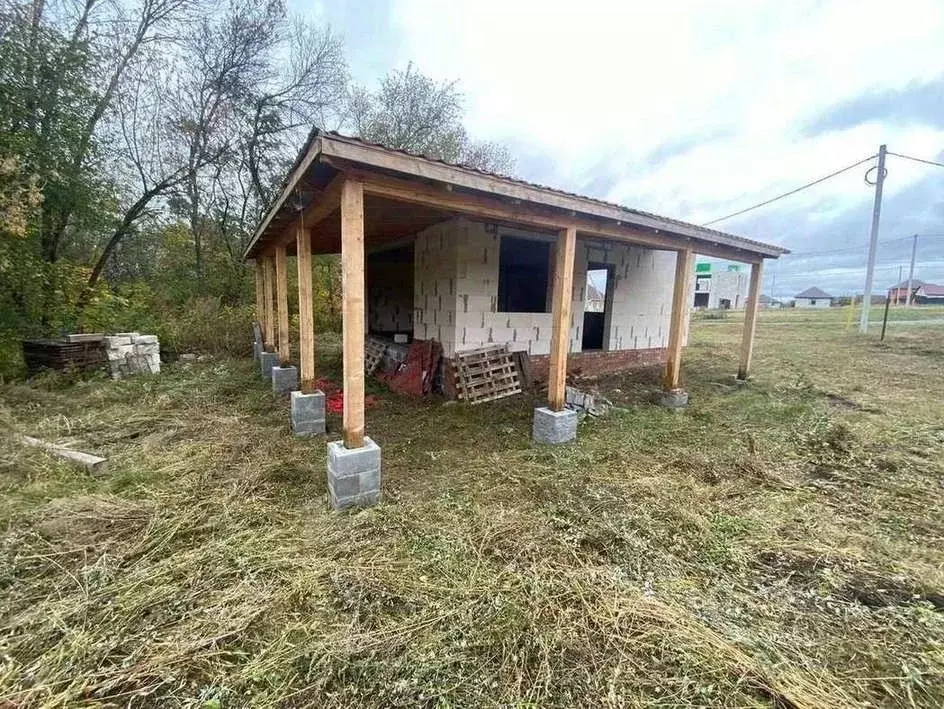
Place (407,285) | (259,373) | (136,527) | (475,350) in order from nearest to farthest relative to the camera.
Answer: (136,527) < (475,350) < (259,373) < (407,285)

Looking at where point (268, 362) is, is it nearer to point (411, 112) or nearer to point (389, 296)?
point (389, 296)

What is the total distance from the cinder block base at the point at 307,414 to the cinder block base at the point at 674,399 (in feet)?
16.3

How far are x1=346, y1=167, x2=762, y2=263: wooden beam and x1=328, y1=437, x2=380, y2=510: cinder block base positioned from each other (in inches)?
79.0

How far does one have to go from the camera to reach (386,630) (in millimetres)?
1868

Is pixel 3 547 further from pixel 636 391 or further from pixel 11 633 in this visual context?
pixel 636 391

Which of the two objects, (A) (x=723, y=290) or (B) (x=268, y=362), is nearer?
(B) (x=268, y=362)

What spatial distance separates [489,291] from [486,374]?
4.19 ft

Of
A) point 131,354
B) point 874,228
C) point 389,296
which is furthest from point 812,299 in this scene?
point 131,354

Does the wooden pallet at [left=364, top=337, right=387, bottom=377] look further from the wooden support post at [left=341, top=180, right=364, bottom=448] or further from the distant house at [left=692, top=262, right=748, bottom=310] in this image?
the distant house at [left=692, top=262, right=748, bottom=310]

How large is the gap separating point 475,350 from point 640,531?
11.5 ft

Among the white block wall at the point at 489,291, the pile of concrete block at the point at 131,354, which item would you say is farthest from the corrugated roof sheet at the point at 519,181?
the pile of concrete block at the point at 131,354

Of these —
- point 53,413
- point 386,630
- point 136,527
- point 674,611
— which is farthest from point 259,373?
point 674,611

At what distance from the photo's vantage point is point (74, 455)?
3.49 metres

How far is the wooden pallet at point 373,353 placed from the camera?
7593 mm
